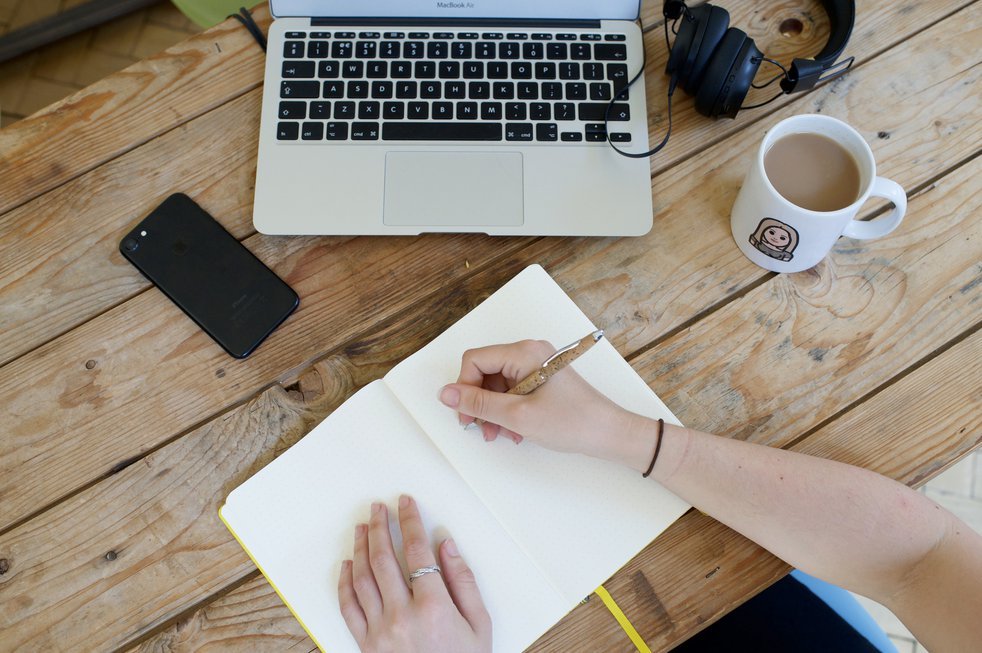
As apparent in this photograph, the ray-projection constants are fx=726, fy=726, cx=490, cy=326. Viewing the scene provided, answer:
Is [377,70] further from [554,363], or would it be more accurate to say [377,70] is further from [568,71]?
[554,363]

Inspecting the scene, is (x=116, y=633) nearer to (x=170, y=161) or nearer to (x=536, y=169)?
(x=170, y=161)

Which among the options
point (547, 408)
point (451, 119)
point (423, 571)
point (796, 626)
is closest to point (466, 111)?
point (451, 119)

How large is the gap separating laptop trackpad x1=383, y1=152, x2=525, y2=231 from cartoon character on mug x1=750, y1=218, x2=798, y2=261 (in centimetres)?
25

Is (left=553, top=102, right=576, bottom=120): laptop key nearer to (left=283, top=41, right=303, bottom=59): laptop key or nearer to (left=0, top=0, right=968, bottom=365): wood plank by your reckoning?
(left=0, top=0, right=968, bottom=365): wood plank

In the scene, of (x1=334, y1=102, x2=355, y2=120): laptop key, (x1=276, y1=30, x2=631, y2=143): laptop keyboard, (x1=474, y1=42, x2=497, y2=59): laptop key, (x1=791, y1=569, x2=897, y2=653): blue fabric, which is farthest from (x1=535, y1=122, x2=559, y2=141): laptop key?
(x1=791, y1=569, x2=897, y2=653): blue fabric

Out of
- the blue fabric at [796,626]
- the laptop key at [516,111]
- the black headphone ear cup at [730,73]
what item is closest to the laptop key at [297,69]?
the laptop key at [516,111]

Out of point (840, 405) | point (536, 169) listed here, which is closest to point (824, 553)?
point (840, 405)

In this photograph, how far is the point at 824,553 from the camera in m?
0.68

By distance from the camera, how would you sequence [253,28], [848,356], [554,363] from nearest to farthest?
[554,363] < [848,356] < [253,28]

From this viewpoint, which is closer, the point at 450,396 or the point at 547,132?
the point at 450,396

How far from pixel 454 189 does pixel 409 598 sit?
43 centimetres

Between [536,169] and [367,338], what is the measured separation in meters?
0.26

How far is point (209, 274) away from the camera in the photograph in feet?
2.60

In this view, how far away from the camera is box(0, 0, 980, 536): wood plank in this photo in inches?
29.9
